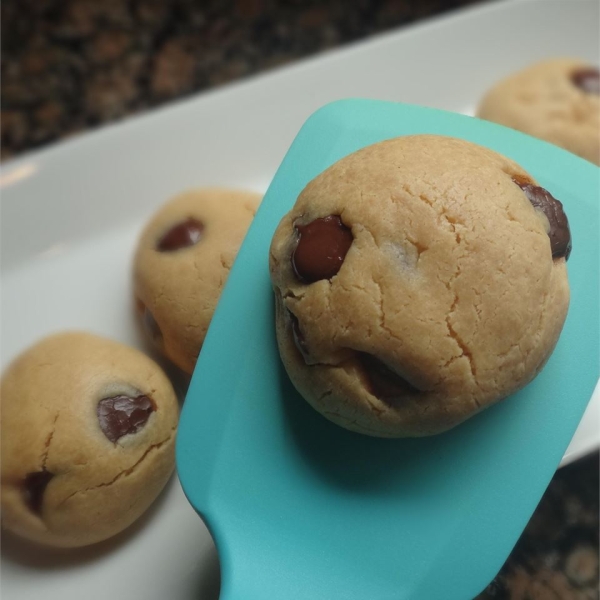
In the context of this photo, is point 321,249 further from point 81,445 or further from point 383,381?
point 81,445

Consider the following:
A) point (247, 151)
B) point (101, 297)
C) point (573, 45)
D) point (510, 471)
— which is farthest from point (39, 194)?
point (573, 45)

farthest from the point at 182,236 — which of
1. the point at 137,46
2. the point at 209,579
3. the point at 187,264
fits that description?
the point at 137,46

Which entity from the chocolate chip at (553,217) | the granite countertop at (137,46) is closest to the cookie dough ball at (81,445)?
the chocolate chip at (553,217)

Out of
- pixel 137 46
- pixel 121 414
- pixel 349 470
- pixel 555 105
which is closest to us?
pixel 349 470

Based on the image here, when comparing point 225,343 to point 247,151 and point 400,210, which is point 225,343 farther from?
point 247,151

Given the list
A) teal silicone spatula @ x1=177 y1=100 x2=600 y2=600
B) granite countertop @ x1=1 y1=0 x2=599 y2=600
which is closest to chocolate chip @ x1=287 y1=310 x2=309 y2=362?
teal silicone spatula @ x1=177 y1=100 x2=600 y2=600

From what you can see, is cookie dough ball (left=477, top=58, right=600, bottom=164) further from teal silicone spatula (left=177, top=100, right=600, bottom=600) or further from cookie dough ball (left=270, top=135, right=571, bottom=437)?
cookie dough ball (left=270, top=135, right=571, bottom=437)
